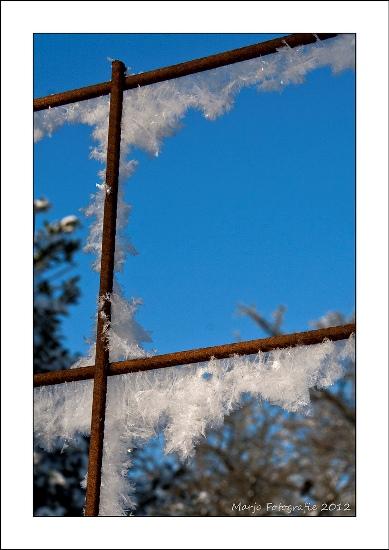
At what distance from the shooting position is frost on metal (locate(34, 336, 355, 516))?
697 millimetres

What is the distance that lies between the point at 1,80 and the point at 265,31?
381 millimetres

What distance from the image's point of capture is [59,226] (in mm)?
3002

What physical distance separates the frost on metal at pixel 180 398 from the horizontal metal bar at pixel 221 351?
0.01 meters

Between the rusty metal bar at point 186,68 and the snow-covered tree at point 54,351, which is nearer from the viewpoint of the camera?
the rusty metal bar at point 186,68

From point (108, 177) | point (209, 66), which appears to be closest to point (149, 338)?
point (108, 177)

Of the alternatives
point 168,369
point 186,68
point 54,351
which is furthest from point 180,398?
point 54,351

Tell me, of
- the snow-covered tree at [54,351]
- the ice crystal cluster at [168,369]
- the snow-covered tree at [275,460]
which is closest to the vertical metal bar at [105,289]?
the ice crystal cluster at [168,369]

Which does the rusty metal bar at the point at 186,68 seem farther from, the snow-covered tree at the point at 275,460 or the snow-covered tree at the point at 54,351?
the snow-covered tree at the point at 54,351

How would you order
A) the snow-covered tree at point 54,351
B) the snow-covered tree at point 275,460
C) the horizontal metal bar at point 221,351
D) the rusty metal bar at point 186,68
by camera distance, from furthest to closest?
the snow-covered tree at point 54,351 → the snow-covered tree at point 275,460 → the rusty metal bar at point 186,68 → the horizontal metal bar at point 221,351

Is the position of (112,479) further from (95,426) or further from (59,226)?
(59,226)

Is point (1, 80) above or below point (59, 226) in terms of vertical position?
below

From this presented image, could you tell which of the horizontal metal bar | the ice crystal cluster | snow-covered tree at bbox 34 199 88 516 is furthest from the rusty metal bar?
snow-covered tree at bbox 34 199 88 516

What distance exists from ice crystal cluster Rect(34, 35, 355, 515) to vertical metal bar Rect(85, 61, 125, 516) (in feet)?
0.05

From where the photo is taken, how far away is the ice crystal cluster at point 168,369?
709mm
